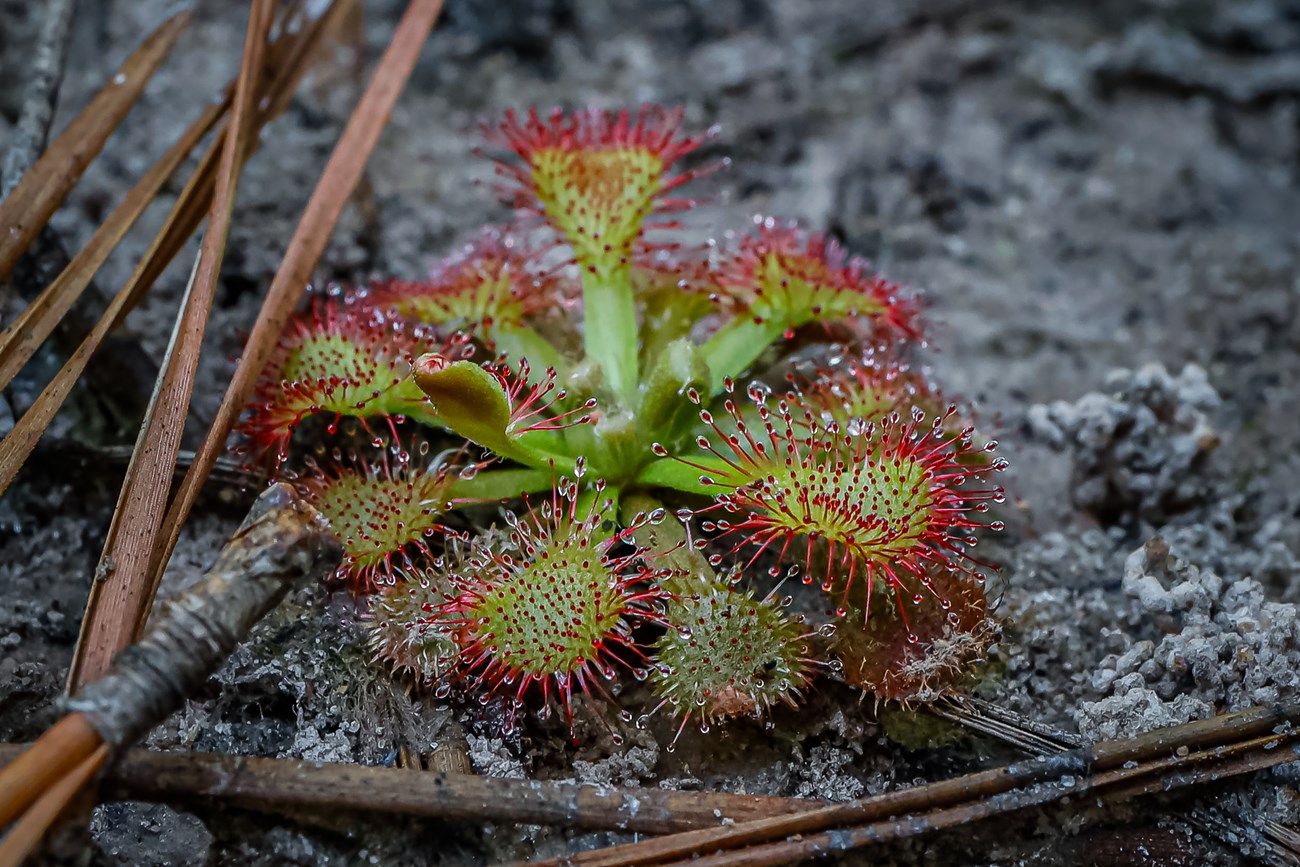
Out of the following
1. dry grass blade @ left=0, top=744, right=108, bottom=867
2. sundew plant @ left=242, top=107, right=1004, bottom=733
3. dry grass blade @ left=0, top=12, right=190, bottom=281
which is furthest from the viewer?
dry grass blade @ left=0, top=12, right=190, bottom=281

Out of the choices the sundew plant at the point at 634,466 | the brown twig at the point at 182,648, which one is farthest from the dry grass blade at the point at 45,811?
the sundew plant at the point at 634,466

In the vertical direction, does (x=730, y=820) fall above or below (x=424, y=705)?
below

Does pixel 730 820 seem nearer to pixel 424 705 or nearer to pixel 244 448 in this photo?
pixel 424 705

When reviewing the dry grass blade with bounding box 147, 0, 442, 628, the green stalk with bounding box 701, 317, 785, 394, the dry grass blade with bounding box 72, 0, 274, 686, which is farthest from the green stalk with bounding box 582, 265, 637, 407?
the dry grass blade with bounding box 72, 0, 274, 686

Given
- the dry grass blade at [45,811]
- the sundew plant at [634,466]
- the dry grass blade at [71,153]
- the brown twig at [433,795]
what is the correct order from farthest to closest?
the dry grass blade at [71,153] → the sundew plant at [634,466] → the brown twig at [433,795] → the dry grass blade at [45,811]

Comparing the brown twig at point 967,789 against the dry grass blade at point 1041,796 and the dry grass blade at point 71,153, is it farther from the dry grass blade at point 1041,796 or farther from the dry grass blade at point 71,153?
the dry grass blade at point 71,153

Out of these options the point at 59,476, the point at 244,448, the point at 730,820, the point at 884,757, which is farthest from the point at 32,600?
the point at 884,757

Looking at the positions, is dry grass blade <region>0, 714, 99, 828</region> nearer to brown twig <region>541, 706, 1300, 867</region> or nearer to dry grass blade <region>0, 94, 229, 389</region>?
brown twig <region>541, 706, 1300, 867</region>
